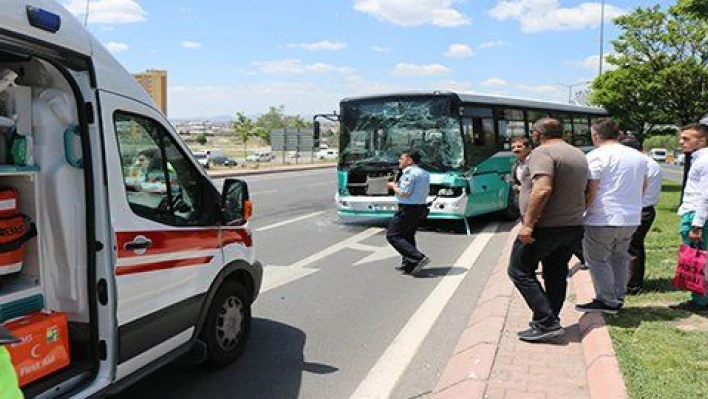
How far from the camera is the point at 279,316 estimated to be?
6.62 metres

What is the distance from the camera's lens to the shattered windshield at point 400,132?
12328mm

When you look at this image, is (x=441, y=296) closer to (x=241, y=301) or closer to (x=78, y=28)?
(x=241, y=301)

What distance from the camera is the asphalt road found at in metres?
4.81

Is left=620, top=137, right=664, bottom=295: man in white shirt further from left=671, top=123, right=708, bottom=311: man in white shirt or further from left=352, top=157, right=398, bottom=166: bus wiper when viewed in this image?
left=352, top=157, right=398, bottom=166: bus wiper

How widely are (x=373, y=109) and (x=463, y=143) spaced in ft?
6.46

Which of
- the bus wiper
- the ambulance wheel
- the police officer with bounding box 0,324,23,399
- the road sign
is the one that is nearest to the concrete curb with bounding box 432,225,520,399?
the ambulance wheel

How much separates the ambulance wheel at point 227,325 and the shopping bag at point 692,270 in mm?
4023

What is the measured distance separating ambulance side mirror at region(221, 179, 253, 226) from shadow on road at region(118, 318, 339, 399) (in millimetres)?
1145

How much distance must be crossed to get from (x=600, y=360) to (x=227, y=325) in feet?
9.17

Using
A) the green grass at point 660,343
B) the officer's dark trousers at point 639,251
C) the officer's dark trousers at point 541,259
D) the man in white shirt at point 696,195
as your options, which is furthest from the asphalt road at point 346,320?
the man in white shirt at point 696,195

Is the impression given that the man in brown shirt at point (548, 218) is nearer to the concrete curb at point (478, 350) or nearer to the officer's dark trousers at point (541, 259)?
the officer's dark trousers at point (541, 259)

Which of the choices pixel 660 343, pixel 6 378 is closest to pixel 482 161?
pixel 660 343

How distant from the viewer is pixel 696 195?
589 cm

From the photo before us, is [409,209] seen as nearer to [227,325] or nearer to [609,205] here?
[609,205]
